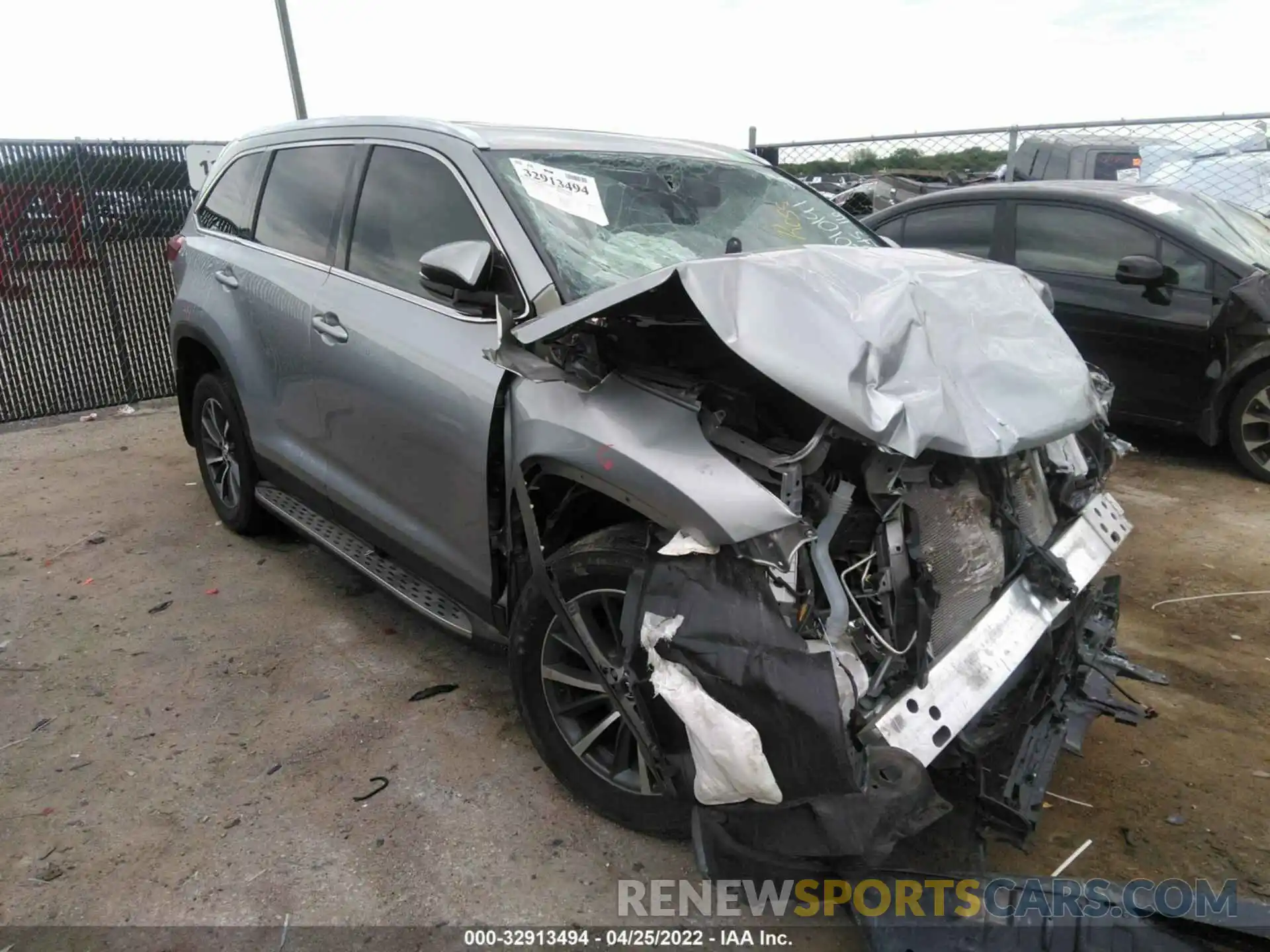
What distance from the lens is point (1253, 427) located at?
534 cm

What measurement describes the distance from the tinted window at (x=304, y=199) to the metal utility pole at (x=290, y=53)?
175 inches

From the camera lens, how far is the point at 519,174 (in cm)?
293

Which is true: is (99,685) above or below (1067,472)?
below

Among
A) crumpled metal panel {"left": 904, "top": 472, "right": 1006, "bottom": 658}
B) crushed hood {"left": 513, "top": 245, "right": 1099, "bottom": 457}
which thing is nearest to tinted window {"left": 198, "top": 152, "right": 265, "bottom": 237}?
crushed hood {"left": 513, "top": 245, "right": 1099, "bottom": 457}

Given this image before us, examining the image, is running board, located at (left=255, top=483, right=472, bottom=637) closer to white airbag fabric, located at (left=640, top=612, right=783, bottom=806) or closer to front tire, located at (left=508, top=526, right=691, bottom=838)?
front tire, located at (left=508, top=526, right=691, bottom=838)

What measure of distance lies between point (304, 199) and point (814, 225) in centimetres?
215

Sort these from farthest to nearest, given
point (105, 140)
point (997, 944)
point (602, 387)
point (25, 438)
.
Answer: point (105, 140), point (25, 438), point (602, 387), point (997, 944)

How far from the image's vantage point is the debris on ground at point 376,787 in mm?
2773

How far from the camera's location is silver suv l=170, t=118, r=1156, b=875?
200 centimetres

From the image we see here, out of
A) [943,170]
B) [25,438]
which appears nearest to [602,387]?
[25,438]

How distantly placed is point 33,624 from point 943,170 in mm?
10905

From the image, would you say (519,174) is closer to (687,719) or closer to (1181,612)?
(687,719)

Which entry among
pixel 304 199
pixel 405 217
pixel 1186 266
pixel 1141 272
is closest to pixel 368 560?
pixel 405 217

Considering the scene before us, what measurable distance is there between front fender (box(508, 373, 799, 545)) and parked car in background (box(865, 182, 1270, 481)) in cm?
431
